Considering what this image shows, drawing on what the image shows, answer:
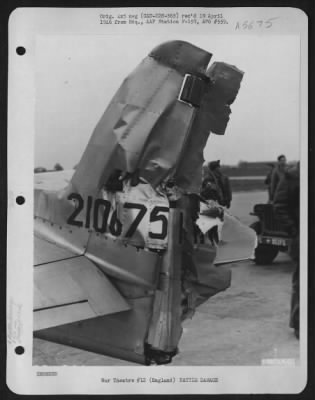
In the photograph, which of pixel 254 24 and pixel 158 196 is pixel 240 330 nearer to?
pixel 158 196

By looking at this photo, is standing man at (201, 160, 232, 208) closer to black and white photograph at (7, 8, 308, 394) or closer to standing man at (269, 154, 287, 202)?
black and white photograph at (7, 8, 308, 394)

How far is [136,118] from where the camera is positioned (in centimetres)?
199

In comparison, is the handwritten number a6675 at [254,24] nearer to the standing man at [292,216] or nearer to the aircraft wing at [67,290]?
the standing man at [292,216]

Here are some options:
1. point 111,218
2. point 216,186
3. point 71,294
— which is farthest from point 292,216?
point 71,294

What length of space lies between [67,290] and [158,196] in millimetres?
363

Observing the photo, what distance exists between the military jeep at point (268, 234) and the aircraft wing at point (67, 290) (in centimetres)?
41

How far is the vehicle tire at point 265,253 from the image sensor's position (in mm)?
2029

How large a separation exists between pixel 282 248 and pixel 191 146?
0.38m

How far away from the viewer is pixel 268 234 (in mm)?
2035

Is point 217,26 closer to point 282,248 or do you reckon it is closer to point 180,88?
point 180,88

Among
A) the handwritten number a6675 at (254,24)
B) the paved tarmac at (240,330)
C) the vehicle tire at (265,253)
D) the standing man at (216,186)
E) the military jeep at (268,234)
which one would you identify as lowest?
the paved tarmac at (240,330)

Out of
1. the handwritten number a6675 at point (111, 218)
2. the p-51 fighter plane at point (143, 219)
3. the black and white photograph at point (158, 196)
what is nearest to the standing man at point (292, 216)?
the black and white photograph at point (158, 196)

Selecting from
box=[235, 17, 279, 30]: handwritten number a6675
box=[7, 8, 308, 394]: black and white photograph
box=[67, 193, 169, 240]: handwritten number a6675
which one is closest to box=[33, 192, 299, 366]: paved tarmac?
box=[7, 8, 308, 394]: black and white photograph

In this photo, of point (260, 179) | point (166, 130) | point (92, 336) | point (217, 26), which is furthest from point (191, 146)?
point (92, 336)
